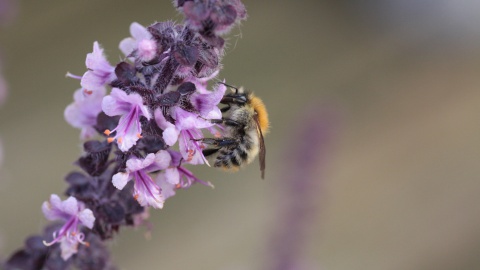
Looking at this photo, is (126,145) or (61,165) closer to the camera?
(126,145)

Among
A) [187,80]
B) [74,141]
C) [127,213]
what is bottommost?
[74,141]

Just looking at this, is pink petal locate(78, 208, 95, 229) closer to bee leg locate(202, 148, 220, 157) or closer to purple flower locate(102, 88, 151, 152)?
purple flower locate(102, 88, 151, 152)

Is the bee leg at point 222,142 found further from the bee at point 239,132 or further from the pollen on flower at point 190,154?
the pollen on flower at point 190,154

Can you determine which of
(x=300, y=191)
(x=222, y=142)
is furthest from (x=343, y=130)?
(x=222, y=142)

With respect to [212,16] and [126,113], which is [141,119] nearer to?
[126,113]

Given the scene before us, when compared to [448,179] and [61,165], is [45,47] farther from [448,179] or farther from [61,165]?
[448,179]

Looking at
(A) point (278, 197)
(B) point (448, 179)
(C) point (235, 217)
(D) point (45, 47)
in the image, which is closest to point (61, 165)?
(D) point (45, 47)

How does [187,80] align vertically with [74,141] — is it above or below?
above
